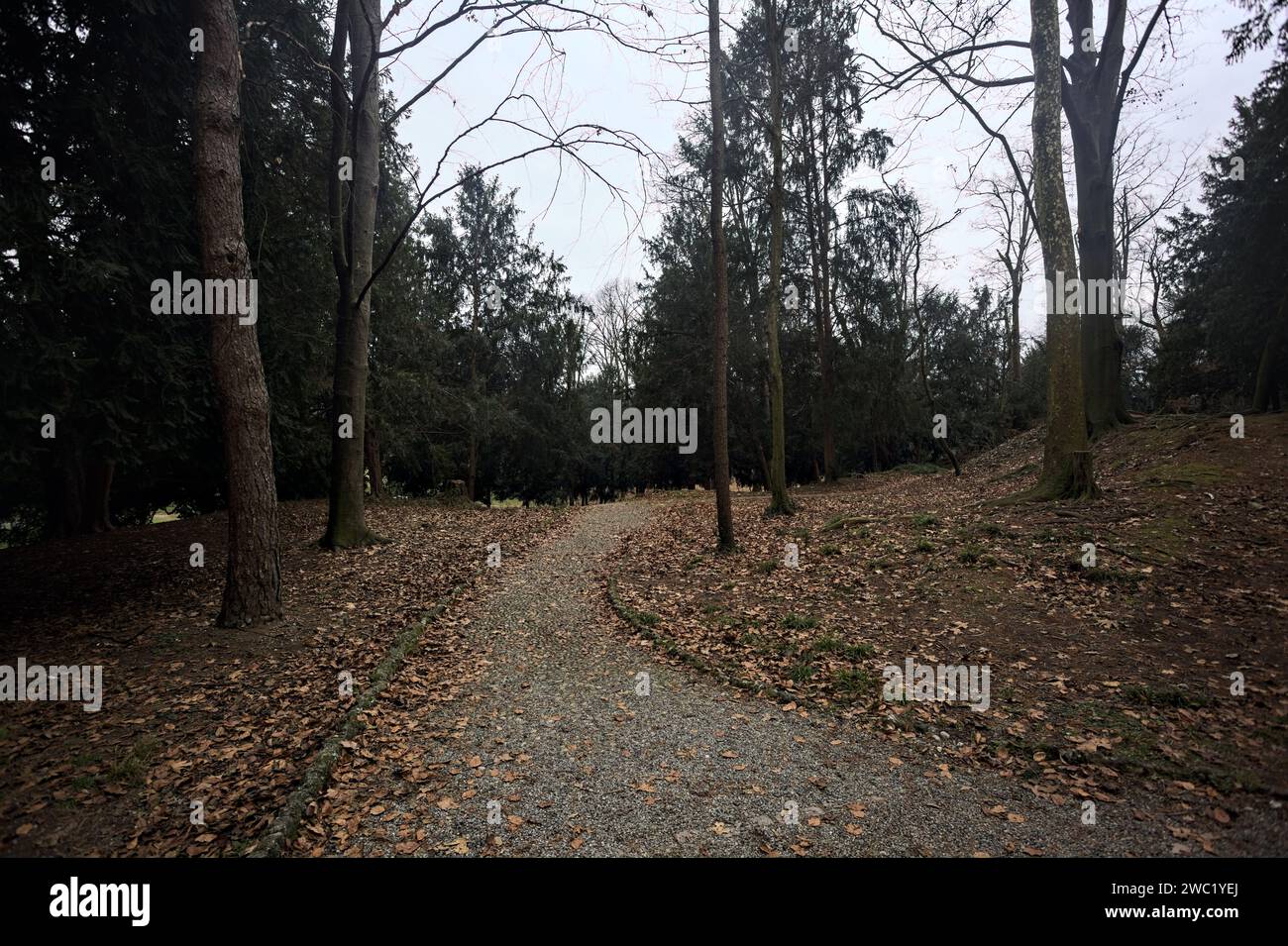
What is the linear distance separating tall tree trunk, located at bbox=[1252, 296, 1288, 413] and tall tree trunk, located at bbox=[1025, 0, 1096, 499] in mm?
8870

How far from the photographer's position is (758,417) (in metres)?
23.7

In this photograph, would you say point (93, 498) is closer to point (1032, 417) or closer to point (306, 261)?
point (306, 261)

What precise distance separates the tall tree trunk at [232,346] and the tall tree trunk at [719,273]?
616 centimetres

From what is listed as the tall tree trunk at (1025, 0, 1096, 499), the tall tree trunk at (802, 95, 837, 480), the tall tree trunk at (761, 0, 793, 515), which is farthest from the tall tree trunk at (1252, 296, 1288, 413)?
the tall tree trunk at (761, 0, 793, 515)

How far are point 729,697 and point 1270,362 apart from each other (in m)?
16.7

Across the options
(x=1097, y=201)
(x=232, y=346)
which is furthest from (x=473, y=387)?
(x=1097, y=201)

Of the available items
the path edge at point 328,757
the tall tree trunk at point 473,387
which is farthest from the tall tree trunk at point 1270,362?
the tall tree trunk at point 473,387

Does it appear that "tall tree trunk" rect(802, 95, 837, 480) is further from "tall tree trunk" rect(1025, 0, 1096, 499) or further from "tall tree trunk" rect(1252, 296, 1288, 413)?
"tall tree trunk" rect(1025, 0, 1096, 499)

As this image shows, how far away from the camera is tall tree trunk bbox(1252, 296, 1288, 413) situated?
13258mm

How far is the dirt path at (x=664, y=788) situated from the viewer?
10.6ft

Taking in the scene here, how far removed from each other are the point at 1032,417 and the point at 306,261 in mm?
29079

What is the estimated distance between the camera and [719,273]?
31.5 ft

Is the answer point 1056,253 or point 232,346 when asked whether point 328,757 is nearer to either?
point 232,346
